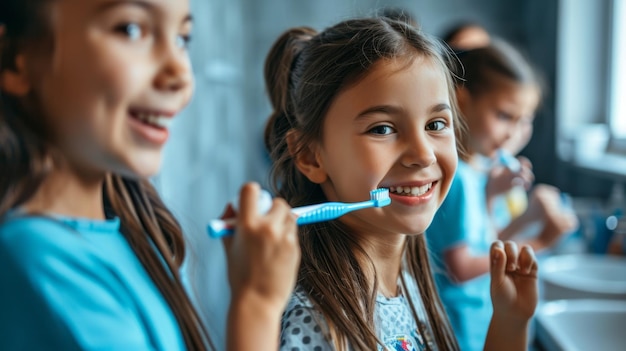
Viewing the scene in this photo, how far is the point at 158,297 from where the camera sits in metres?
0.46

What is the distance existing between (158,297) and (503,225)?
1.01 metres

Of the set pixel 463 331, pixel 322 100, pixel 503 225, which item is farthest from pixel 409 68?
pixel 503 225

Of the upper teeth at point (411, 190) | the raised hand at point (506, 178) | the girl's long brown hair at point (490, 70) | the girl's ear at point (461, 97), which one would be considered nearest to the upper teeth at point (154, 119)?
the upper teeth at point (411, 190)

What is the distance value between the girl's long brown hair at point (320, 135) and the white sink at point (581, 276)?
79cm

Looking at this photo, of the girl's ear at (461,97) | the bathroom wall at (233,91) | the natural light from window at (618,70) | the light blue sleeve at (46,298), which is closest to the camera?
the light blue sleeve at (46,298)

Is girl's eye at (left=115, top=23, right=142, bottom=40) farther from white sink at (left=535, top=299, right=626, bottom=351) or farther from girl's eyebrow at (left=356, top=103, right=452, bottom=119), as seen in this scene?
white sink at (left=535, top=299, right=626, bottom=351)

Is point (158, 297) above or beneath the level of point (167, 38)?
beneath

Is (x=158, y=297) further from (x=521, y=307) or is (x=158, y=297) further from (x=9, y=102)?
(x=521, y=307)

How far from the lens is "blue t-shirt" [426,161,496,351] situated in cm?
87

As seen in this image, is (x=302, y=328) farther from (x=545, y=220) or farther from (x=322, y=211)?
(x=545, y=220)

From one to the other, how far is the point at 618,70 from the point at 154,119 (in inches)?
83.5

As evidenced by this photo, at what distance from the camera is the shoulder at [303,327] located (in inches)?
19.8

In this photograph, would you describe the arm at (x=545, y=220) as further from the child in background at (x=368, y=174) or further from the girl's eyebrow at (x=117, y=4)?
the girl's eyebrow at (x=117, y=4)

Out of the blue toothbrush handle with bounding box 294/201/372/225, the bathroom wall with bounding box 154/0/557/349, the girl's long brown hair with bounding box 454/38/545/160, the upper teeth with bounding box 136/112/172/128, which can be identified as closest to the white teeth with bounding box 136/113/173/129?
the upper teeth with bounding box 136/112/172/128
